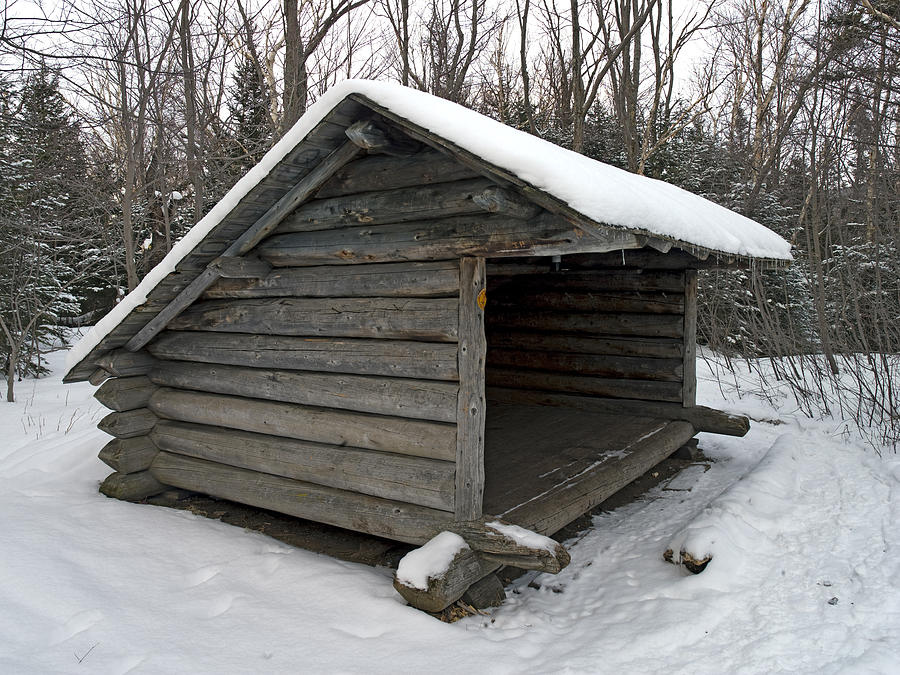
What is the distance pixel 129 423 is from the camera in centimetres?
541

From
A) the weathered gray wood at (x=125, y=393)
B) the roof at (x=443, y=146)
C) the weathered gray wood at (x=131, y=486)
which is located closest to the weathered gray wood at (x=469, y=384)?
the roof at (x=443, y=146)

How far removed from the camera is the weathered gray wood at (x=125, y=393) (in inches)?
211

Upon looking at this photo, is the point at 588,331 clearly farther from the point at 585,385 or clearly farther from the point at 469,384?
the point at 469,384

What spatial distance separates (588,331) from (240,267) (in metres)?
4.13

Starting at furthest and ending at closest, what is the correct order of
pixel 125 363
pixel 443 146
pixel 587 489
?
1. pixel 125 363
2. pixel 587 489
3. pixel 443 146

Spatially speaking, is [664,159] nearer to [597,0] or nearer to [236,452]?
[597,0]

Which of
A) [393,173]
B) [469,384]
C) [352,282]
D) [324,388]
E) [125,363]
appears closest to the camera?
[469,384]

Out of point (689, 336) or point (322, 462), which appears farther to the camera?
point (689, 336)

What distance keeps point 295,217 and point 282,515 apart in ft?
8.16

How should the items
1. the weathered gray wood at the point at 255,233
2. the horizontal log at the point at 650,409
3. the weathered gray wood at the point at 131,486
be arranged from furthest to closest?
the horizontal log at the point at 650,409, the weathered gray wood at the point at 131,486, the weathered gray wood at the point at 255,233

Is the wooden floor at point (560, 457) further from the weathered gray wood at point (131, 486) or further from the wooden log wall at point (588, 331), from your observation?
the weathered gray wood at point (131, 486)

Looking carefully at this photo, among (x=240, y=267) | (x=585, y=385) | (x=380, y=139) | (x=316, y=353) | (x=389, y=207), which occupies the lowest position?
(x=585, y=385)

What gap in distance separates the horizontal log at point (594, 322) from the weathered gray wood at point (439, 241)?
11.9 ft

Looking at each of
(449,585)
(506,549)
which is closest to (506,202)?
(506,549)
